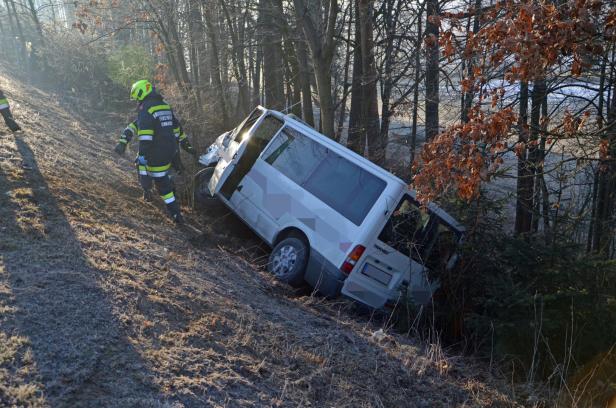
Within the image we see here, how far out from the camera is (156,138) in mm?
7570

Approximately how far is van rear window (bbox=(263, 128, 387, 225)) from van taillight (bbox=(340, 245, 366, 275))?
0.31 meters

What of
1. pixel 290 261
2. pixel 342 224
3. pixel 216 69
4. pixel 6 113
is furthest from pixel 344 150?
pixel 216 69

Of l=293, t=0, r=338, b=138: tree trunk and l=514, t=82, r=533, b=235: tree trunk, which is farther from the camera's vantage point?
l=293, t=0, r=338, b=138: tree trunk

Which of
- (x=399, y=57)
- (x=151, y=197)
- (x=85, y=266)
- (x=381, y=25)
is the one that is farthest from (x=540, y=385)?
(x=381, y=25)

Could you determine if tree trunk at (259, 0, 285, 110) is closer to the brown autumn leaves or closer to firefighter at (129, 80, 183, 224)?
firefighter at (129, 80, 183, 224)

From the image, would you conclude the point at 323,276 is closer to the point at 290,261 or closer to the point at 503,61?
the point at 290,261

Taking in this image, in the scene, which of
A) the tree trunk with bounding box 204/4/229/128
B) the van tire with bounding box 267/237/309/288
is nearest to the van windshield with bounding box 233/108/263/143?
the van tire with bounding box 267/237/309/288

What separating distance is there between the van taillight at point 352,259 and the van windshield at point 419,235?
30 cm

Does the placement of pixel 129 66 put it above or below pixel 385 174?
above

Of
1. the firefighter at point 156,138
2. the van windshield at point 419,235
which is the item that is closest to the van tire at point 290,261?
the van windshield at point 419,235

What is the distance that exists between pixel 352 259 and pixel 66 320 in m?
3.38

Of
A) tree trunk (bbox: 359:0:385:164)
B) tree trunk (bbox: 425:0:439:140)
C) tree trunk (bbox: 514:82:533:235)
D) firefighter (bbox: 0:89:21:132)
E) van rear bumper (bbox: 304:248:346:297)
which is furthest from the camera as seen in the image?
tree trunk (bbox: 359:0:385:164)

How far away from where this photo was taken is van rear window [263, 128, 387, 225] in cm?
666

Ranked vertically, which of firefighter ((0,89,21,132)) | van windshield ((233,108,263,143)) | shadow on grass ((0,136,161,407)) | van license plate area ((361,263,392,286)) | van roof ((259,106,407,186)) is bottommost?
van license plate area ((361,263,392,286))
